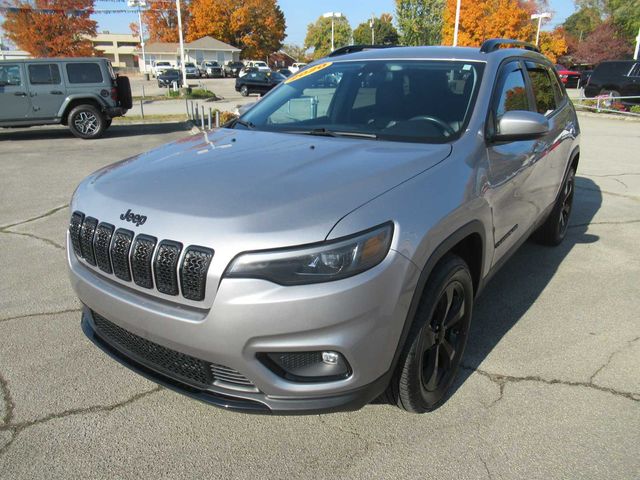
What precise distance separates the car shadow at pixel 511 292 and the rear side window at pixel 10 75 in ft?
39.7

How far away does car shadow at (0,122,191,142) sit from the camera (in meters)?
13.2

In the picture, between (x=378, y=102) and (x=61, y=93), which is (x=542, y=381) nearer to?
(x=378, y=102)

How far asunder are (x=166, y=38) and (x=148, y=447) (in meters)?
90.2

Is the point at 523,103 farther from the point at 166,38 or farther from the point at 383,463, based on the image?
the point at 166,38

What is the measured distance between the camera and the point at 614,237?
5398mm

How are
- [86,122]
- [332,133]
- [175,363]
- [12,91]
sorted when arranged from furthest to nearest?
[86,122] → [12,91] → [332,133] → [175,363]

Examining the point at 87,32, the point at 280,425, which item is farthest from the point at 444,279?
the point at 87,32

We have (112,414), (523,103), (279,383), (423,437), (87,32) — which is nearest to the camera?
(279,383)

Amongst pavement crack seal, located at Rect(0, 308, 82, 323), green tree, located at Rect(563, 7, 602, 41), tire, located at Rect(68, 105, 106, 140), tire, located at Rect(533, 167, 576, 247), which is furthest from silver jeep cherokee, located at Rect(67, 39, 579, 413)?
green tree, located at Rect(563, 7, 602, 41)

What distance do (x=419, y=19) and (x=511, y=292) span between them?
154ft

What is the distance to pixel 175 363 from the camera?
7.32 feet

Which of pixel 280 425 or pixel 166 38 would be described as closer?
pixel 280 425

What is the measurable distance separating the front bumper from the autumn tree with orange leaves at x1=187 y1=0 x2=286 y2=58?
76930 millimetres

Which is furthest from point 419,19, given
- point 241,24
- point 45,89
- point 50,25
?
point 45,89
